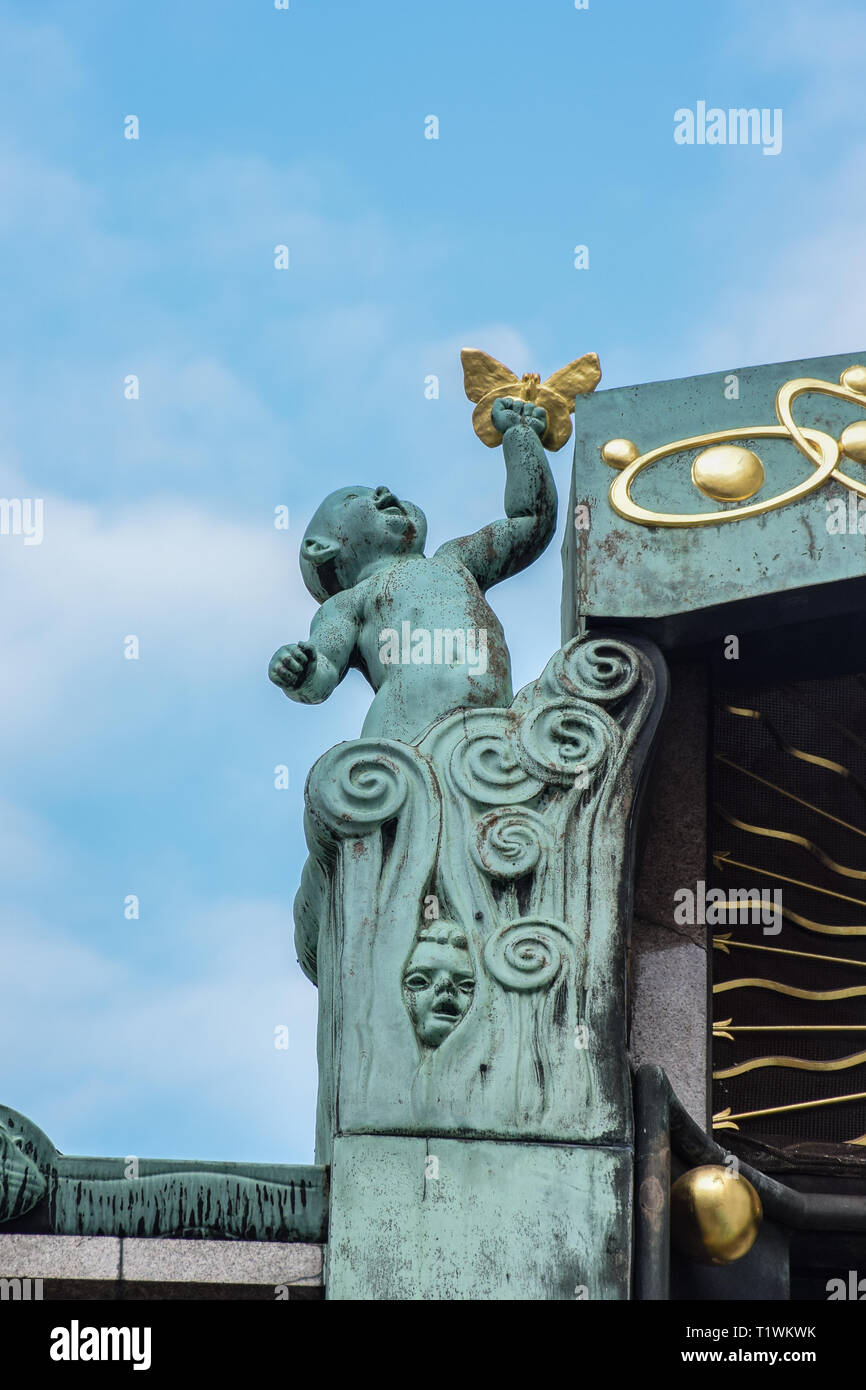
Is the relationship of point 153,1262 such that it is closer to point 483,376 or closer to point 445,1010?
point 445,1010

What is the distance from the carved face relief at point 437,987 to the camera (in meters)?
8.34

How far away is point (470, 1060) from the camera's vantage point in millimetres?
8297

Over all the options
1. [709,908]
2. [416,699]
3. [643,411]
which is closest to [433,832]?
[416,699]

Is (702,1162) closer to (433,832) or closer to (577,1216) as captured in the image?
(577,1216)

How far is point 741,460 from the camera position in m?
9.39

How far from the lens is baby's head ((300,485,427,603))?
32.7ft

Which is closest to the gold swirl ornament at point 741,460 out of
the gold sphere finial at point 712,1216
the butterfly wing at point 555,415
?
the butterfly wing at point 555,415

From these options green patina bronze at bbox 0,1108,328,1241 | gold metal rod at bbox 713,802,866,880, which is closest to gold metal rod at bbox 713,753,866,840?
gold metal rod at bbox 713,802,866,880

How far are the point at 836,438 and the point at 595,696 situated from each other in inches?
59.4

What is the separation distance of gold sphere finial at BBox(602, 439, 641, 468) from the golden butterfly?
649 mm

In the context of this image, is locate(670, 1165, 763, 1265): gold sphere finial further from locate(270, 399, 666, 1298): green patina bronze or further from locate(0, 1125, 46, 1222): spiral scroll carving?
locate(0, 1125, 46, 1222): spiral scroll carving

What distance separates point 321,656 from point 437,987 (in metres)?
1.62
